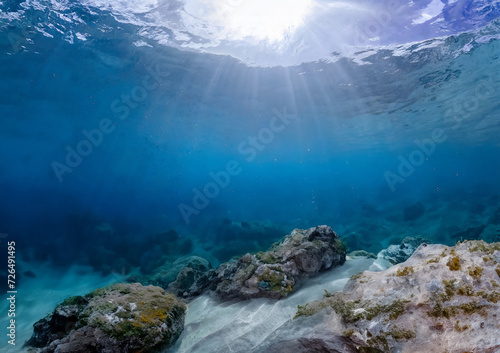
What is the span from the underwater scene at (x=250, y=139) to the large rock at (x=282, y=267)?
5 cm

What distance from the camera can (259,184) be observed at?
Result: 137750 mm

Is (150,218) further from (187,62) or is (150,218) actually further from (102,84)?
(187,62)

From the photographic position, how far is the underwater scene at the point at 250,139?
3014 millimetres

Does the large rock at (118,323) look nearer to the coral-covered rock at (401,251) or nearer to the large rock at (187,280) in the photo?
the large rock at (187,280)

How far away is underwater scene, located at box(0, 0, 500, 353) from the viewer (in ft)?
9.89

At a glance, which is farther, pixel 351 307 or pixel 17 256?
pixel 17 256

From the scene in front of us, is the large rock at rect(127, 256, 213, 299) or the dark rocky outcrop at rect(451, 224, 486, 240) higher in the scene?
the large rock at rect(127, 256, 213, 299)

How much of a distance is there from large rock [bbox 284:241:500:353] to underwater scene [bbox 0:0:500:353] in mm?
17

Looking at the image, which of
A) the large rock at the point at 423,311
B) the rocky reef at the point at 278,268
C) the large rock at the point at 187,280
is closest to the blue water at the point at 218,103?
the large rock at the point at 187,280

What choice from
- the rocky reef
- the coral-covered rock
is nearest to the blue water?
the coral-covered rock

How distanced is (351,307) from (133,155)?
58049 millimetres

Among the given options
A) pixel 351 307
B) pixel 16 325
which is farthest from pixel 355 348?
pixel 16 325

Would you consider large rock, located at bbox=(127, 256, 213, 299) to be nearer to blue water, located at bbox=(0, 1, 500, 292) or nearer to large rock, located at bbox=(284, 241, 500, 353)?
large rock, located at bbox=(284, 241, 500, 353)

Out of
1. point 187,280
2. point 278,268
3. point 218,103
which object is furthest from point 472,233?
point 218,103
